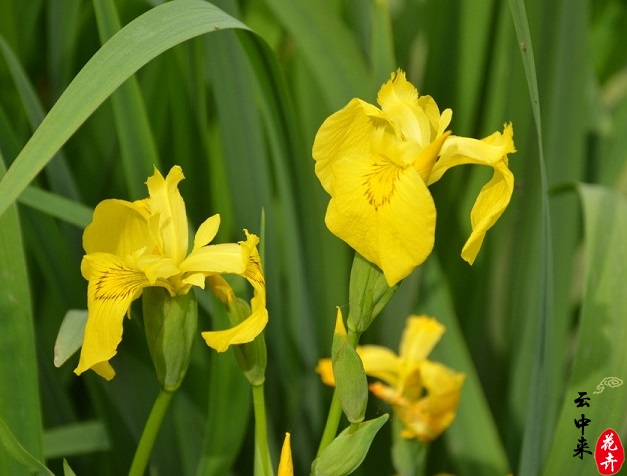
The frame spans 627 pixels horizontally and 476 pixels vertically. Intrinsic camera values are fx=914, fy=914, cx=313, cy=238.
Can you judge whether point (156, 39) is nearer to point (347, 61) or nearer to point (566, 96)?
point (347, 61)

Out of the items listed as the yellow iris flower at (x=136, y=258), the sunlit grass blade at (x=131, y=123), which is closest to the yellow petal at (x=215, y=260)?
the yellow iris flower at (x=136, y=258)

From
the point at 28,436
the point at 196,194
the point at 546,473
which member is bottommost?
the point at 546,473

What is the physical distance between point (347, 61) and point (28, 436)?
48 cm

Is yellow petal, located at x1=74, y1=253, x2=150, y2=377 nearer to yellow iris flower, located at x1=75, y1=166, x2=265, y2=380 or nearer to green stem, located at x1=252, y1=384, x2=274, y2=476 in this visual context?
yellow iris flower, located at x1=75, y1=166, x2=265, y2=380

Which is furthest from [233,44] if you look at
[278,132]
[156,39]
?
[156,39]

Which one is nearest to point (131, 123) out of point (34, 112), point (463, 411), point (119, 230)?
point (34, 112)

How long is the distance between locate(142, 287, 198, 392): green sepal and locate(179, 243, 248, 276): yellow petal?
0.09 ft

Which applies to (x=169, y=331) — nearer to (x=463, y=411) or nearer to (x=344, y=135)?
(x=344, y=135)

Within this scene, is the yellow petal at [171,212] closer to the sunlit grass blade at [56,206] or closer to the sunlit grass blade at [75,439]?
the sunlit grass blade at [56,206]

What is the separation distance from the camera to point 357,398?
570mm

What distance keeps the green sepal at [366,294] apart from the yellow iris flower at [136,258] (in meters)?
0.07

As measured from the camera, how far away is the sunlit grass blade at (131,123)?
779 millimetres

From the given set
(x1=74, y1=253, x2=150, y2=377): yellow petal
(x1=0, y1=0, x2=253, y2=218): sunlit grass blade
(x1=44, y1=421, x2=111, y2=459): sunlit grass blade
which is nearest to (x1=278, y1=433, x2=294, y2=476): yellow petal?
(x1=74, y1=253, x2=150, y2=377): yellow petal

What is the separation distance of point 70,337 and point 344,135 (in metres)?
0.25
